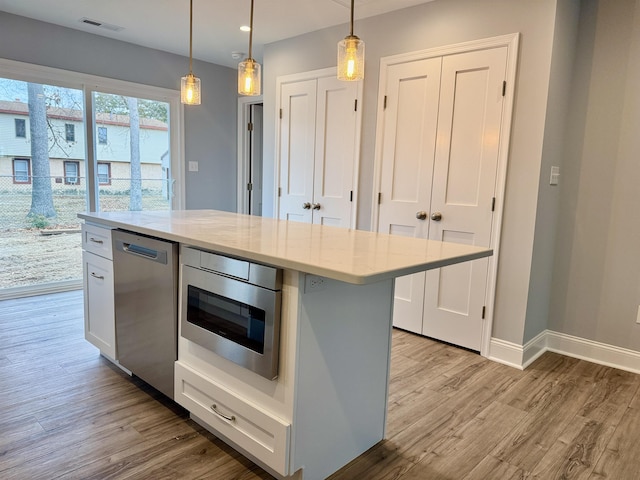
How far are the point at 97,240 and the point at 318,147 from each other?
2017mm

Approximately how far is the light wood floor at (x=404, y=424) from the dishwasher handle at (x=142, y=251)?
29.9 inches

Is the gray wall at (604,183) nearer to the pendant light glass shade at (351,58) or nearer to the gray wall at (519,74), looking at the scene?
the gray wall at (519,74)

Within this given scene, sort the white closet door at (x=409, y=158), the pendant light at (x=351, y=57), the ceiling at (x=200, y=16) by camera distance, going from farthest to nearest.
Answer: the ceiling at (x=200, y=16) < the white closet door at (x=409, y=158) < the pendant light at (x=351, y=57)

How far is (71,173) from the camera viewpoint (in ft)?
13.9

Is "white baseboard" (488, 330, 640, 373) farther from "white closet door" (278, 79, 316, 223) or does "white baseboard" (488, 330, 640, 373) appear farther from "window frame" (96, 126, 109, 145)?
"window frame" (96, 126, 109, 145)

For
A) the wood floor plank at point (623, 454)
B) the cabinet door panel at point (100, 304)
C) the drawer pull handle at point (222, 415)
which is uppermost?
the cabinet door panel at point (100, 304)

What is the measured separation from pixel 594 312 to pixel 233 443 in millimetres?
2534

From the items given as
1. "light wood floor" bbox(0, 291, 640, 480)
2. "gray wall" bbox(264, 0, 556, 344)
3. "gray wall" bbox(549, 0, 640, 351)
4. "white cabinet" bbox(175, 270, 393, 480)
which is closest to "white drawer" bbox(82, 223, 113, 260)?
"light wood floor" bbox(0, 291, 640, 480)

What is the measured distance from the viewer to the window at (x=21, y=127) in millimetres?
3875

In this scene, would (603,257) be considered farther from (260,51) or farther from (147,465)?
(260,51)

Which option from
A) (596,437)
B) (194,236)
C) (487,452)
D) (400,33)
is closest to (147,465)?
(194,236)

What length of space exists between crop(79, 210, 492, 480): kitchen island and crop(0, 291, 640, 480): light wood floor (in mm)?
140

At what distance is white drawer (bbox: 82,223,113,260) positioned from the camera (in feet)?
7.91

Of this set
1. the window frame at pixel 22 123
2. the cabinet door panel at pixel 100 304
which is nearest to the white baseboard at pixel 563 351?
the cabinet door panel at pixel 100 304
